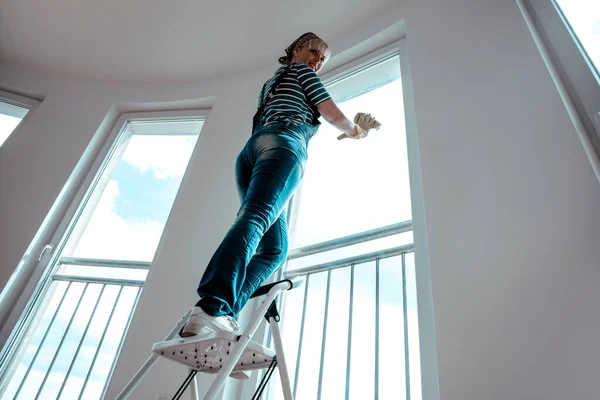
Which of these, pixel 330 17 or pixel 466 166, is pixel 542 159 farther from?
pixel 330 17

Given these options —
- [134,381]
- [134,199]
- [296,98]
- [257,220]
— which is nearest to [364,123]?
[296,98]

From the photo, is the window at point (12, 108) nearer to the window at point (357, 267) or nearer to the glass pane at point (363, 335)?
the window at point (357, 267)

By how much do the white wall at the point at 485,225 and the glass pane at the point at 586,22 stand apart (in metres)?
0.16

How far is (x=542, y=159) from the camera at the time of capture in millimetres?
1128

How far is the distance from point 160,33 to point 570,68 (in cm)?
265

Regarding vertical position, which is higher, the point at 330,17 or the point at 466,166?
the point at 330,17

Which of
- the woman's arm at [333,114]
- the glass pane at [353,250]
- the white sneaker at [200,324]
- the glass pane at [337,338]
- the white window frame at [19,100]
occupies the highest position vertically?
the white window frame at [19,100]

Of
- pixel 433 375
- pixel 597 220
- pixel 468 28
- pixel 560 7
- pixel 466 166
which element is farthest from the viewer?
pixel 468 28

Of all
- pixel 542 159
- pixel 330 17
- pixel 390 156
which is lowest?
pixel 542 159

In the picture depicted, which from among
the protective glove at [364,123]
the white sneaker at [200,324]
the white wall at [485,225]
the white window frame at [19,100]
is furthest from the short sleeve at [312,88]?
the white window frame at [19,100]

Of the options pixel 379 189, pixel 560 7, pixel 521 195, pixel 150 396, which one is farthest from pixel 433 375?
pixel 560 7

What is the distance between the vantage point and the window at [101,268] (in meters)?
1.94

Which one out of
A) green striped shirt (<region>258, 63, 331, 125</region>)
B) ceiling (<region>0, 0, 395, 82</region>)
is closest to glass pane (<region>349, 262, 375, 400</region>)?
green striped shirt (<region>258, 63, 331, 125</region>)

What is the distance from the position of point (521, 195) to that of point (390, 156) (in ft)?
2.54
